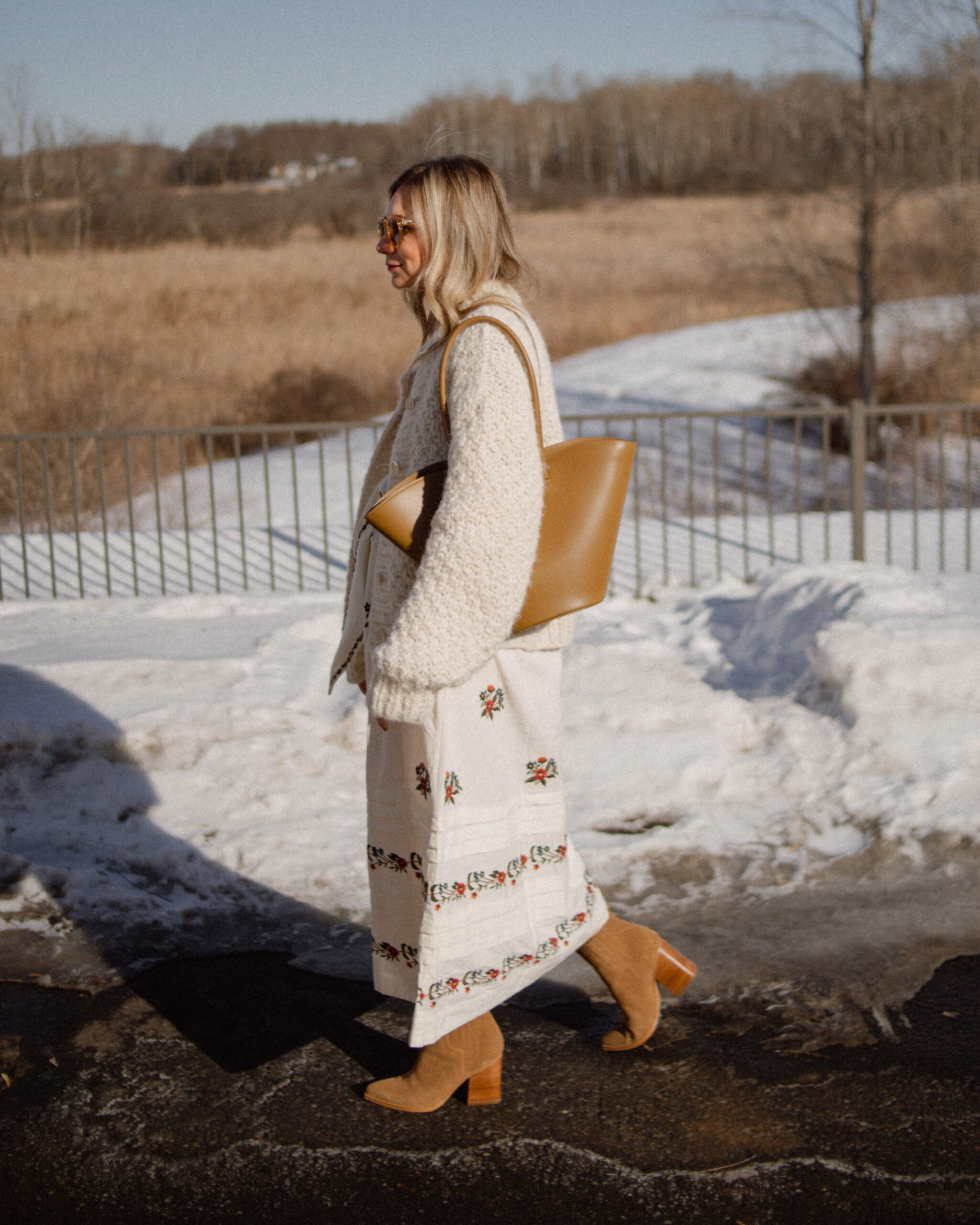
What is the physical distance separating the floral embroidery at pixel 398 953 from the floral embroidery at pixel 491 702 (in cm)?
51

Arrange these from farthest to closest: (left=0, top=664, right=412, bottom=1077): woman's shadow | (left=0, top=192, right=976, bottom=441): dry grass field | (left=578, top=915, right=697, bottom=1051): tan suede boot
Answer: (left=0, top=192, right=976, bottom=441): dry grass field < (left=0, top=664, right=412, bottom=1077): woman's shadow < (left=578, top=915, right=697, bottom=1051): tan suede boot

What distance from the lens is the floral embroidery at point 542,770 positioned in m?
2.55

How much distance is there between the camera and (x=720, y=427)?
17969 mm

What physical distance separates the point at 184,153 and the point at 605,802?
622 inches

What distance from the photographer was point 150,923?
365 centimetres

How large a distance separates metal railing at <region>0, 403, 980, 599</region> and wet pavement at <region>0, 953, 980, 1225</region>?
3.03 metres

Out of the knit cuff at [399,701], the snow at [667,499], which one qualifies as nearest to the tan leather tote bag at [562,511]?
the knit cuff at [399,701]

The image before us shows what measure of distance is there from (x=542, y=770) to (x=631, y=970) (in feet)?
1.95

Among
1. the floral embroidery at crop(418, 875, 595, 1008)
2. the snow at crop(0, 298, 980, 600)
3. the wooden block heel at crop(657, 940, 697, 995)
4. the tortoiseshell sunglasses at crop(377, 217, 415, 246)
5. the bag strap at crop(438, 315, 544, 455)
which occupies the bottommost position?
the wooden block heel at crop(657, 940, 697, 995)

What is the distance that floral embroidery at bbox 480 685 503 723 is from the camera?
7.95 ft

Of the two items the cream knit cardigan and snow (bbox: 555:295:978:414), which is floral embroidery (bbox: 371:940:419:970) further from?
snow (bbox: 555:295:978:414)

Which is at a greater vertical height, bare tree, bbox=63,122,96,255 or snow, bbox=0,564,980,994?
bare tree, bbox=63,122,96,255

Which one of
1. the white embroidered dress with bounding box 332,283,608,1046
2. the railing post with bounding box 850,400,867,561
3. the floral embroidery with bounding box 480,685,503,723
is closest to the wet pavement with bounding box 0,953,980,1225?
the white embroidered dress with bounding box 332,283,608,1046

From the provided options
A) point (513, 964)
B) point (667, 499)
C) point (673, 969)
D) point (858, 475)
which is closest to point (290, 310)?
point (667, 499)
